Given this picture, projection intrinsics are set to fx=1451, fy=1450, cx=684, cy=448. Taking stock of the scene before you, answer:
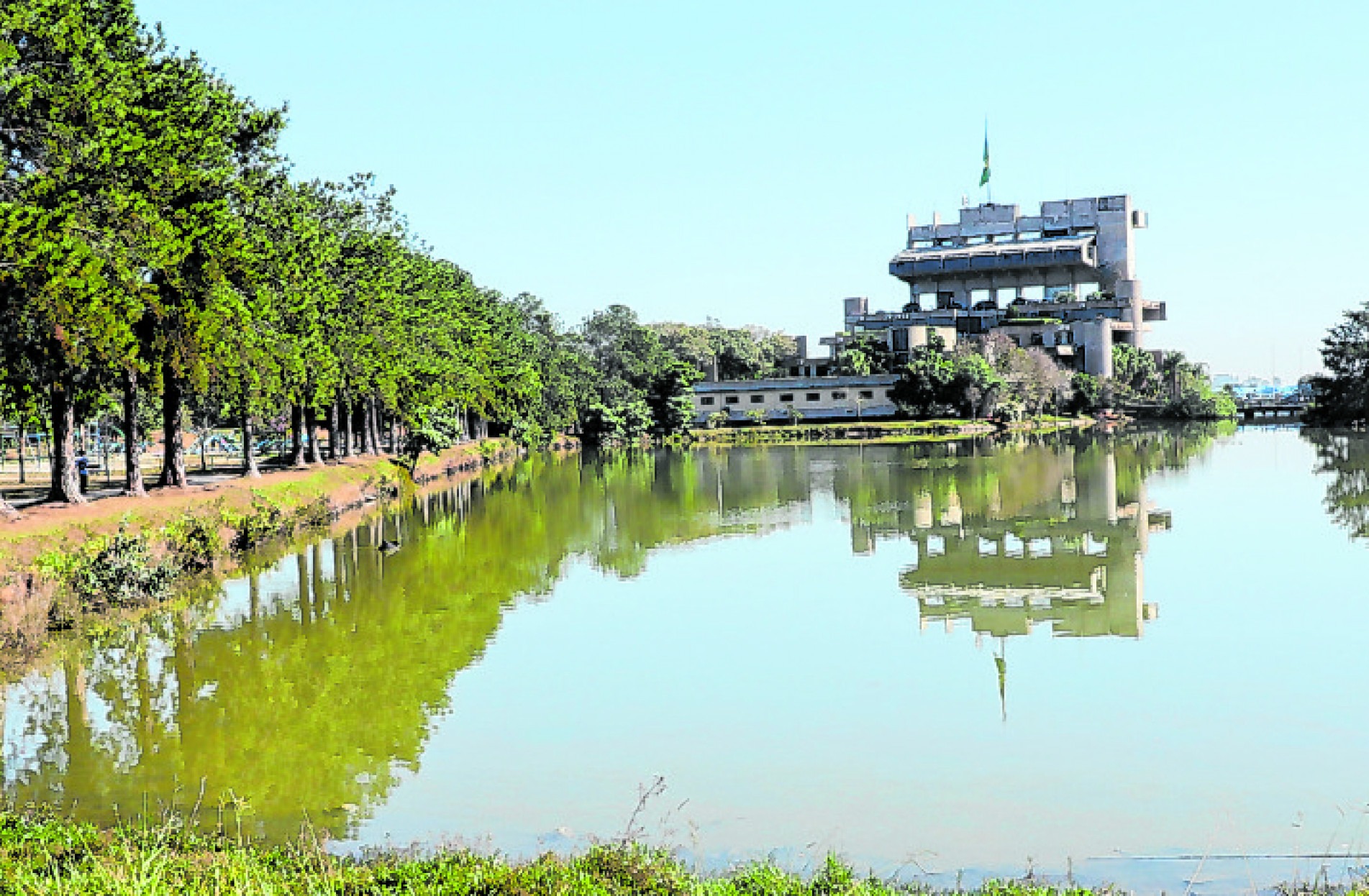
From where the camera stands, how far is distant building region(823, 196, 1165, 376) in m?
127

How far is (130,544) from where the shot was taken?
2214cm

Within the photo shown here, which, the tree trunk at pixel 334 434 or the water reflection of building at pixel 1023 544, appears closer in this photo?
the water reflection of building at pixel 1023 544

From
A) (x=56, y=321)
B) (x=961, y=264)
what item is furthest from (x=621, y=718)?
(x=961, y=264)

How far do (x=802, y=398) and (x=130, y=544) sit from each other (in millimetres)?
93959

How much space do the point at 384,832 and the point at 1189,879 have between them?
225 inches

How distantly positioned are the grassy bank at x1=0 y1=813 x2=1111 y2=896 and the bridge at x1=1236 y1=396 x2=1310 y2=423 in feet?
405

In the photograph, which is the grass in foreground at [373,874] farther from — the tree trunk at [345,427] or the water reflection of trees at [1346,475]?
the tree trunk at [345,427]

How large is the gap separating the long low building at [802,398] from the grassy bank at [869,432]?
7.16 metres

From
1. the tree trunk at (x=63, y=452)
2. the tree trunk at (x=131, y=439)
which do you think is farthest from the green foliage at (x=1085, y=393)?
the tree trunk at (x=63, y=452)

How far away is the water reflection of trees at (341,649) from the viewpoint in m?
12.4

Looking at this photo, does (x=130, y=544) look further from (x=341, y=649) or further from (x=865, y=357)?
(x=865, y=357)

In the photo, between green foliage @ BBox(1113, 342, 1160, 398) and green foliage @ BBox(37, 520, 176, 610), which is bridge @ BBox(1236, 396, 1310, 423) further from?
green foliage @ BBox(37, 520, 176, 610)

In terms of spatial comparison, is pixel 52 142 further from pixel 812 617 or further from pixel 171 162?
pixel 812 617

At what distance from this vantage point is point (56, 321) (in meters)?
22.8
